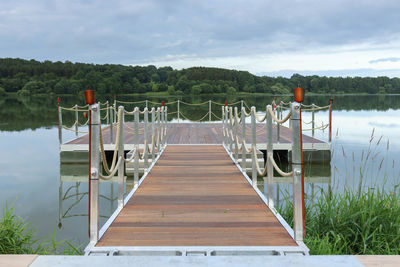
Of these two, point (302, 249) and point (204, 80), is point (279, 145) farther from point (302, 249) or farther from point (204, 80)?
point (204, 80)

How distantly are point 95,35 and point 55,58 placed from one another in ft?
135

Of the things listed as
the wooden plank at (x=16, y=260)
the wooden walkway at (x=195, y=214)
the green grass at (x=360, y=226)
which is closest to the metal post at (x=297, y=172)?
the wooden walkway at (x=195, y=214)

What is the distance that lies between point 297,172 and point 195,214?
1.34m

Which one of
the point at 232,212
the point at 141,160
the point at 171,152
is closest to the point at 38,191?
the point at 141,160

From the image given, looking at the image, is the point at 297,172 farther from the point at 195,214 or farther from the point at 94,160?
the point at 94,160

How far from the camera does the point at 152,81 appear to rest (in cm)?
6084

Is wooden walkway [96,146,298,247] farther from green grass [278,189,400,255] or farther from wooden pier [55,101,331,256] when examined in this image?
green grass [278,189,400,255]

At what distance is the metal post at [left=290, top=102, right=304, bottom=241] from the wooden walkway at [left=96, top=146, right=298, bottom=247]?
151 millimetres

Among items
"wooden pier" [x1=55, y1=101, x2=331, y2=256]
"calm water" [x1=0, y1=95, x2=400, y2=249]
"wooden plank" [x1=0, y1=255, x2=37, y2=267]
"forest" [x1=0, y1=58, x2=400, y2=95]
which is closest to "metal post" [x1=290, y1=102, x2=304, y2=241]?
"wooden pier" [x1=55, y1=101, x2=331, y2=256]

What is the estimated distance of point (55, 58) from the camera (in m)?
68.4

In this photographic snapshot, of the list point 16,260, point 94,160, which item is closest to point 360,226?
point 94,160

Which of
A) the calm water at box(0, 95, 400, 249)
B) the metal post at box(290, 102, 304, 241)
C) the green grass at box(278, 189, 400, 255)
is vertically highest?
the metal post at box(290, 102, 304, 241)

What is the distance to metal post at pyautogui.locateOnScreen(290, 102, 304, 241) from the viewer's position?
3.30m

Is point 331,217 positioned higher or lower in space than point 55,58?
lower
